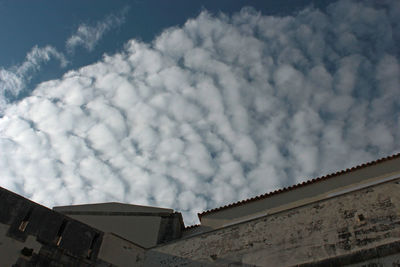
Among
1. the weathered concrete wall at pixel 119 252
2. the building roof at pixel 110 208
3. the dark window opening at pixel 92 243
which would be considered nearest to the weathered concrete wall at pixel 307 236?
the weathered concrete wall at pixel 119 252

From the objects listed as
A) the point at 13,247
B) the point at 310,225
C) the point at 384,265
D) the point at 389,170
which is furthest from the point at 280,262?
the point at 13,247

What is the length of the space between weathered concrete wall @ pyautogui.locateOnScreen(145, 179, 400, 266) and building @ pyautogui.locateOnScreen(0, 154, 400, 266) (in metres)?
0.02

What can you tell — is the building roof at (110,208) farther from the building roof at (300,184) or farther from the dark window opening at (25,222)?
the dark window opening at (25,222)

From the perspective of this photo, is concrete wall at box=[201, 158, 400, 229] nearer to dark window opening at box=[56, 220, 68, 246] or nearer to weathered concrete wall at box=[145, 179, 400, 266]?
weathered concrete wall at box=[145, 179, 400, 266]

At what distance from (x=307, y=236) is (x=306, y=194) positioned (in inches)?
121

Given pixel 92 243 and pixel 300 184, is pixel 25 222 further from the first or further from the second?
pixel 300 184

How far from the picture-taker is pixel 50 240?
11.1m

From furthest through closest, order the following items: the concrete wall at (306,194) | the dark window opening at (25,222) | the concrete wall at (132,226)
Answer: the concrete wall at (132,226) < the concrete wall at (306,194) < the dark window opening at (25,222)

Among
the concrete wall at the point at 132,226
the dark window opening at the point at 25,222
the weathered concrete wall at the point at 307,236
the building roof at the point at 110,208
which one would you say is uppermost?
the building roof at the point at 110,208

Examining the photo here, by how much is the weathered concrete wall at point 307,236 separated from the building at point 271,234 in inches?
1.0

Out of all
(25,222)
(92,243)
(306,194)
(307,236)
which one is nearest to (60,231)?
(25,222)

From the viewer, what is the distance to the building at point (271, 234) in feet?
33.7

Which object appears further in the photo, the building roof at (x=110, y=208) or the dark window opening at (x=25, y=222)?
the building roof at (x=110, y=208)

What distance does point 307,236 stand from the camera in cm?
1117
